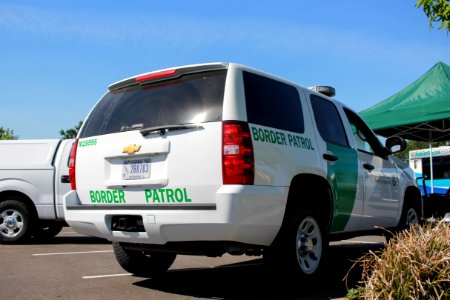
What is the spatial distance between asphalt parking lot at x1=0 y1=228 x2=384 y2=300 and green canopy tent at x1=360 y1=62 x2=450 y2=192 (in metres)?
4.35

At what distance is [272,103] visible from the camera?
4.55 meters

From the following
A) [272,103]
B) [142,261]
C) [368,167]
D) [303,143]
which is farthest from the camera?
[368,167]

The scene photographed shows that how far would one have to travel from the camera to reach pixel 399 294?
333cm

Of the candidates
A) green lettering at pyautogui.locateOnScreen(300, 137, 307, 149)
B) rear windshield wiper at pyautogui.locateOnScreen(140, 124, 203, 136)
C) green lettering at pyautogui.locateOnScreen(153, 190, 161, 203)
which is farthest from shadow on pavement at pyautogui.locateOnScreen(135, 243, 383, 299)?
rear windshield wiper at pyautogui.locateOnScreen(140, 124, 203, 136)

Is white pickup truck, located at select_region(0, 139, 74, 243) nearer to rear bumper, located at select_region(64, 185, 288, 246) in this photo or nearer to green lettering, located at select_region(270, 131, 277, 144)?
rear bumper, located at select_region(64, 185, 288, 246)

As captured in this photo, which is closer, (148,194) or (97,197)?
(148,194)

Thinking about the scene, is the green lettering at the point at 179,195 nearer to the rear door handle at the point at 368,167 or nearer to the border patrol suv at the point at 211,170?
the border patrol suv at the point at 211,170

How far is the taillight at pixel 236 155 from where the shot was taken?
3881 mm

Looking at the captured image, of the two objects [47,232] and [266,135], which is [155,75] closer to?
[266,135]

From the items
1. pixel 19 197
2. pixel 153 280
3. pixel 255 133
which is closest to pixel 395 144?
pixel 255 133

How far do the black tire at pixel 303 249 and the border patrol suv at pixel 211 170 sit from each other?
0.4 inches

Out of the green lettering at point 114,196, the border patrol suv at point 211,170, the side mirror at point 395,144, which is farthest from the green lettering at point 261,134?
the side mirror at point 395,144

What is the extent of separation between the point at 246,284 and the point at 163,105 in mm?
2009

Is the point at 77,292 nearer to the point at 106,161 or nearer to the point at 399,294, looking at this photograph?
the point at 106,161
